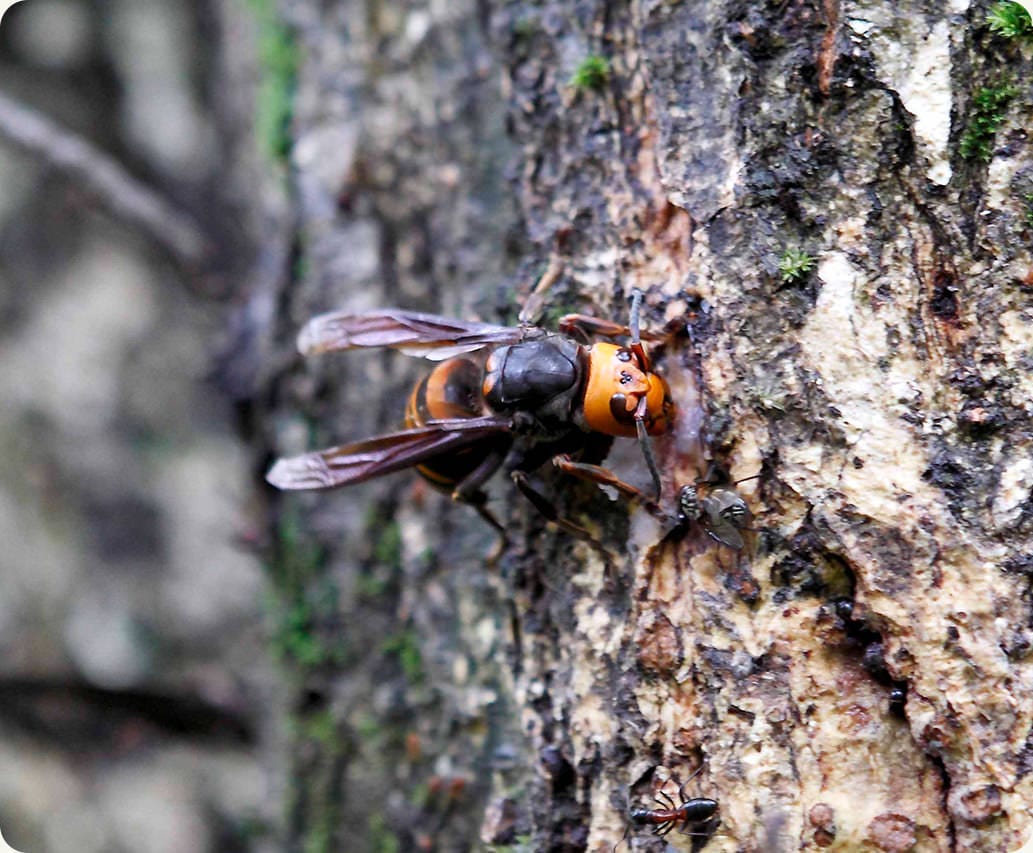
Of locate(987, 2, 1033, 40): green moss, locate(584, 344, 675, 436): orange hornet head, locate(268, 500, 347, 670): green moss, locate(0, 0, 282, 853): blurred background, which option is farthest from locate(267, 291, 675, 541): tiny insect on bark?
locate(0, 0, 282, 853): blurred background

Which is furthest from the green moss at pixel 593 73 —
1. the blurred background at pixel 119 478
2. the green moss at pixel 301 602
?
the blurred background at pixel 119 478

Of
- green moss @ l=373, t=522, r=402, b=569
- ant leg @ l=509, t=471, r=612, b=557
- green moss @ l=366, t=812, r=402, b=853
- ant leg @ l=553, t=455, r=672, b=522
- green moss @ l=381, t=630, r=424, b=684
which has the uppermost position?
ant leg @ l=553, t=455, r=672, b=522

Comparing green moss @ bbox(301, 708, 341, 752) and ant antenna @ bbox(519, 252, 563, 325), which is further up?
ant antenna @ bbox(519, 252, 563, 325)

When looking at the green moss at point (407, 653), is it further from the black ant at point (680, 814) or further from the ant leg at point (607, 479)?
the black ant at point (680, 814)

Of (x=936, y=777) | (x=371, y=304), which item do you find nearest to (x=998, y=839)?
(x=936, y=777)

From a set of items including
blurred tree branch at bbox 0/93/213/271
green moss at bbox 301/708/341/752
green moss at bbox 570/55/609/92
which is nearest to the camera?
green moss at bbox 570/55/609/92

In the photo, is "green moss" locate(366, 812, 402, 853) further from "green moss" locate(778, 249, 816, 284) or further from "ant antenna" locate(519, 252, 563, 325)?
"green moss" locate(778, 249, 816, 284)
